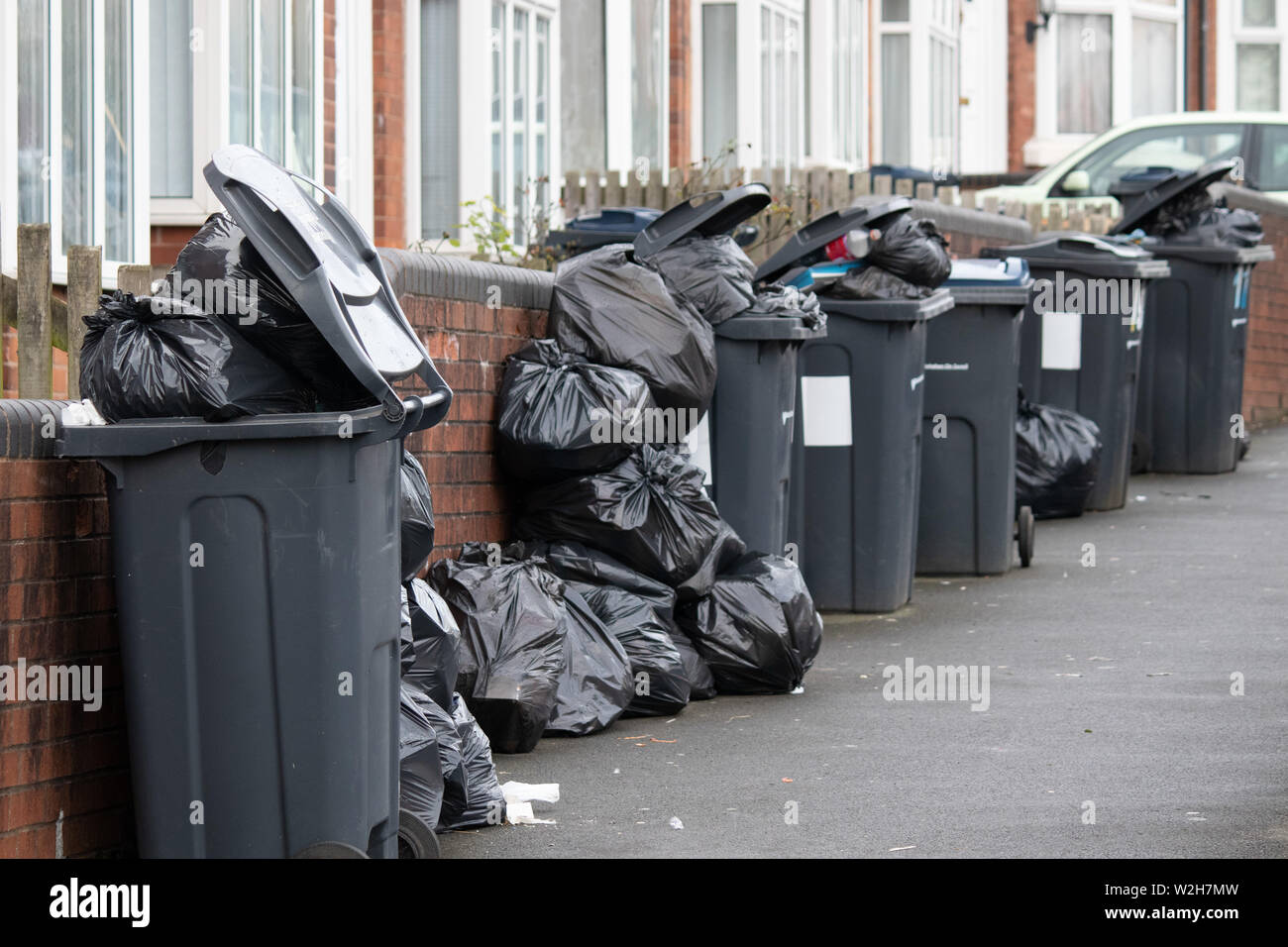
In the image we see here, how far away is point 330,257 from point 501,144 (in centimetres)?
763

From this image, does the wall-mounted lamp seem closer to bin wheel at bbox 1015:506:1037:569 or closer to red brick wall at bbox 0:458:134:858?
bin wheel at bbox 1015:506:1037:569

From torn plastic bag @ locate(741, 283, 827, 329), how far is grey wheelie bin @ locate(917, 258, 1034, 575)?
5.18 ft

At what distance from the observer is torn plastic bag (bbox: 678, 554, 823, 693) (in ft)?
21.6

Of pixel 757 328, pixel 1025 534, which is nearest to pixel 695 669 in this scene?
pixel 757 328

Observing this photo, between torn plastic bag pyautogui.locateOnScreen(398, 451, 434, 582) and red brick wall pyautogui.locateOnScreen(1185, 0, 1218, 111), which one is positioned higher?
red brick wall pyautogui.locateOnScreen(1185, 0, 1218, 111)

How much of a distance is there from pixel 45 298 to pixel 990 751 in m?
2.84

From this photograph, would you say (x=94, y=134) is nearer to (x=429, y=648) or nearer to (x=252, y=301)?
(x=429, y=648)

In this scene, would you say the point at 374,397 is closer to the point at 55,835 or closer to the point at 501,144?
the point at 55,835

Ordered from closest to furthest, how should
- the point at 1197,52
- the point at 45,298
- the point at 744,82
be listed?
the point at 45,298
the point at 744,82
the point at 1197,52

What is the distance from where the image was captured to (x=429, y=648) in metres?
5.00

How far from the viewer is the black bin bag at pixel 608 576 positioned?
6422mm

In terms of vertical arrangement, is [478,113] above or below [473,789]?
above

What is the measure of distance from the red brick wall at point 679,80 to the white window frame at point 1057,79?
9.27m

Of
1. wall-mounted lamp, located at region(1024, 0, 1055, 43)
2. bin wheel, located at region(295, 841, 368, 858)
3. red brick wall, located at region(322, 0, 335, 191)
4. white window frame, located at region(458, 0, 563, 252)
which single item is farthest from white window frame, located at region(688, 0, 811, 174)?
bin wheel, located at region(295, 841, 368, 858)
